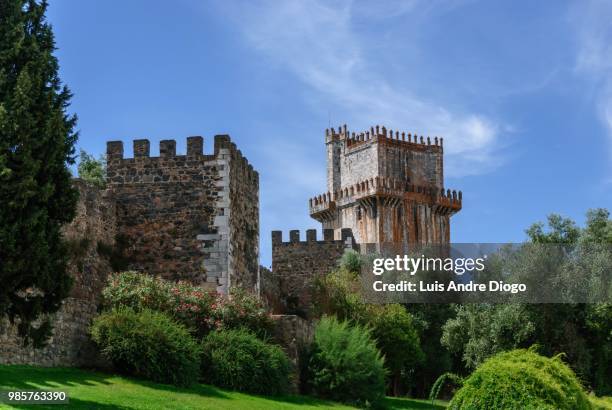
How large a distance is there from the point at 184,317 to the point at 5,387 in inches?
337

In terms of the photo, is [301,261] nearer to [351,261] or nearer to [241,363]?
[351,261]

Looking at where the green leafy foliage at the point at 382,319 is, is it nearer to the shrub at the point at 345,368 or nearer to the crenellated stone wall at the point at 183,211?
the shrub at the point at 345,368

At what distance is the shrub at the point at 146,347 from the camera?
79.7 feet

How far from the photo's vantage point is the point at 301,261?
4666 centimetres

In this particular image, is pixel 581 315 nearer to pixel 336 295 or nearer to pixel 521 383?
pixel 336 295

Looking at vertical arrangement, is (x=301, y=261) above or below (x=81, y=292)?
above

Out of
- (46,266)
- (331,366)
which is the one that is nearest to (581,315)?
(331,366)

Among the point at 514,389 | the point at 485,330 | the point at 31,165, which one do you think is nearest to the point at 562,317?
the point at 485,330

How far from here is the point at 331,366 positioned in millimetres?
29141

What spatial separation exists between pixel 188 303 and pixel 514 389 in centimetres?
1117

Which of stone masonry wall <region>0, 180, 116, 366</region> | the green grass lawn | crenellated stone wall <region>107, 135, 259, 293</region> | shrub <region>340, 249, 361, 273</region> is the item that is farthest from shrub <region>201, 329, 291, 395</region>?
shrub <region>340, 249, 361, 273</region>

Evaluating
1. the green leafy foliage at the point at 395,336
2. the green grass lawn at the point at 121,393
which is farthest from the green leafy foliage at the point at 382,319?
the green grass lawn at the point at 121,393

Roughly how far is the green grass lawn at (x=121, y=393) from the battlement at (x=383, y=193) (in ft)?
180

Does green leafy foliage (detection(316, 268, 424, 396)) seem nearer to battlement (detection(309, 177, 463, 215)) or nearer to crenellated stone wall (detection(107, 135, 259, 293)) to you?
crenellated stone wall (detection(107, 135, 259, 293))
